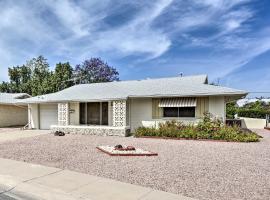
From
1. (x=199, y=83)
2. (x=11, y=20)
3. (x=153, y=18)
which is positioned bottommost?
(x=199, y=83)

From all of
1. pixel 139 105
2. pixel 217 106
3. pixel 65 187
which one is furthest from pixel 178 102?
pixel 65 187

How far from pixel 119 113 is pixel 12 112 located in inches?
648

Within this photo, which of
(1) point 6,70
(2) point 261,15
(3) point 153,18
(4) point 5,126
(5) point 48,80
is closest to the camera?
(2) point 261,15

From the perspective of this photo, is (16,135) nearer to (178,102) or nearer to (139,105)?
(139,105)

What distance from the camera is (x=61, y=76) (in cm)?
4378

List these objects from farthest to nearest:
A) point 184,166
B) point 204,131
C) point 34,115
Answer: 1. point 34,115
2. point 204,131
3. point 184,166

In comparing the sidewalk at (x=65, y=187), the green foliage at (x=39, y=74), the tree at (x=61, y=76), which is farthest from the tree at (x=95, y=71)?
the sidewalk at (x=65, y=187)

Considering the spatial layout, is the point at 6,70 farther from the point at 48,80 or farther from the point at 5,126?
the point at 5,126

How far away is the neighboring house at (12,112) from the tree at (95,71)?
20012mm

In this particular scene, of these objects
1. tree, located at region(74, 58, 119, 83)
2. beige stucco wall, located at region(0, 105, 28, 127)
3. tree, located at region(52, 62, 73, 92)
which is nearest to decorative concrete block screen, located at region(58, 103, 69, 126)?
beige stucco wall, located at region(0, 105, 28, 127)

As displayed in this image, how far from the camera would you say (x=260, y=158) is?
405 inches

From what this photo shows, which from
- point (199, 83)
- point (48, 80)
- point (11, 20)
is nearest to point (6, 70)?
point (48, 80)

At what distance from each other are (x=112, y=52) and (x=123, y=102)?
46.4 feet

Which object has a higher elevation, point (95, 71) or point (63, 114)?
point (95, 71)
